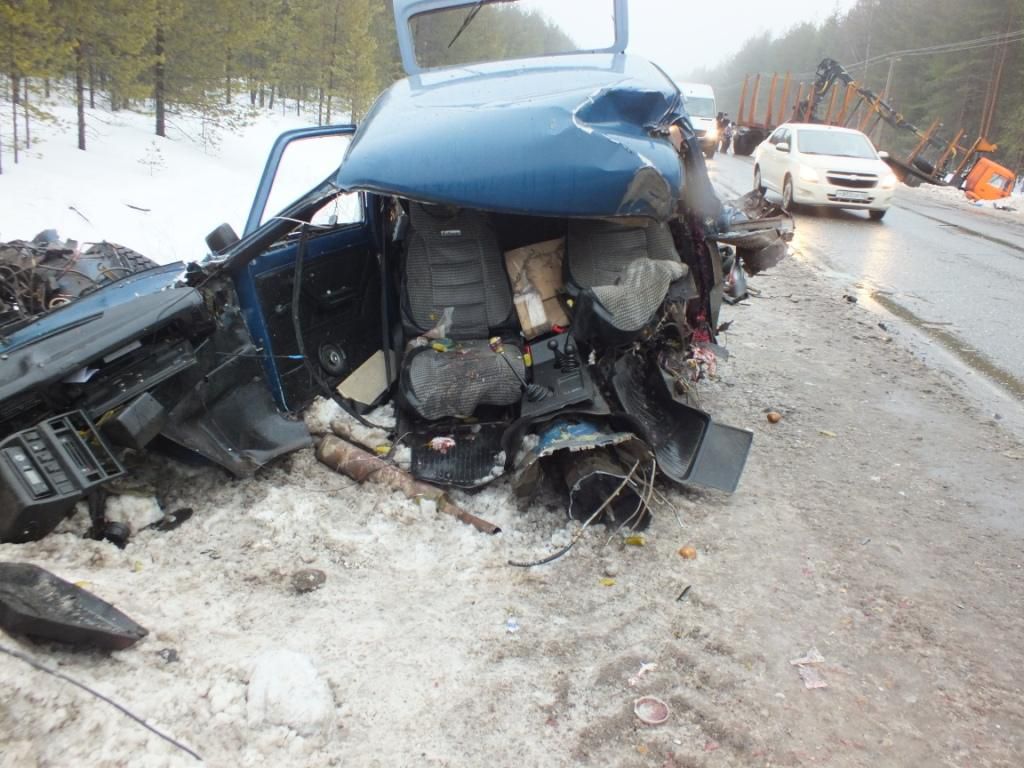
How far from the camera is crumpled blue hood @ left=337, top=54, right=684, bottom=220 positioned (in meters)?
3.47

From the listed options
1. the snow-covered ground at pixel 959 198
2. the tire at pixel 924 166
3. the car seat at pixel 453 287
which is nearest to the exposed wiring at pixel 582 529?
the car seat at pixel 453 287

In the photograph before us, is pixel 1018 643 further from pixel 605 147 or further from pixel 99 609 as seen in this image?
pixel 99 609

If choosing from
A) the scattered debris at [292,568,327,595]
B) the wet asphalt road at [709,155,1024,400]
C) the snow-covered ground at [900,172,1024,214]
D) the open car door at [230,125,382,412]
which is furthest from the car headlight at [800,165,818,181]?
the scattered debris at [292,568,327,595]

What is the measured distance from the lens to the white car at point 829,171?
43.8ft

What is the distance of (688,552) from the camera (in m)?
3.40

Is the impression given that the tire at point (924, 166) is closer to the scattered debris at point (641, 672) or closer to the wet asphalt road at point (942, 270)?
the wet asphalt road at point (942, 270)

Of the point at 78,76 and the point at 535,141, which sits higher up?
the point at 78,76

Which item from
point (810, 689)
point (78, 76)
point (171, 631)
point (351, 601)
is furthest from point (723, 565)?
point (78, 76)

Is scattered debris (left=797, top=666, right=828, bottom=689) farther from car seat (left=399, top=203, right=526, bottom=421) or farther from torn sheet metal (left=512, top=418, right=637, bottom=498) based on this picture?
car seat (left=399, top=203, right=526, bottom=421)

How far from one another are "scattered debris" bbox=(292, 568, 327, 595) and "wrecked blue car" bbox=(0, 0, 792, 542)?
0.76 meters

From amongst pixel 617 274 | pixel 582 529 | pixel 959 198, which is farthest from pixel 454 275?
pixel 959 198

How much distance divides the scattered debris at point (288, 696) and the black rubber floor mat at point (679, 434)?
6.44 feet

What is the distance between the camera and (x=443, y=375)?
3.94 m

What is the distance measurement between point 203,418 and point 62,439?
685 mm
